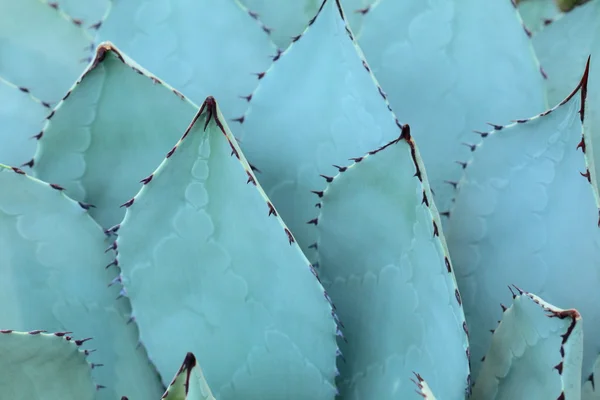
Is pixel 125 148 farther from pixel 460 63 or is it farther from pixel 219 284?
pixel 460 63

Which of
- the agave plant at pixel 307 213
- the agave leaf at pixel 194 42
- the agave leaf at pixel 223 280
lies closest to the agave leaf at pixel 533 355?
the agave plant at pixel 307 213

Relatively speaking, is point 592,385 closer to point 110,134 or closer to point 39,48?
point 110,134

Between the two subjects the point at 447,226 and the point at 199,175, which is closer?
the point at 199,175

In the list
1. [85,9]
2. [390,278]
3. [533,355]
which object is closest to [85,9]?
[85,9]

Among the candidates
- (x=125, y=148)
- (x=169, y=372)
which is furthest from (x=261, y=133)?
(x=169, y=372)

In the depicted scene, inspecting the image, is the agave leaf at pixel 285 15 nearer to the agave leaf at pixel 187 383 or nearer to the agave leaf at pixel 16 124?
the agave leaf at pixel 16 124

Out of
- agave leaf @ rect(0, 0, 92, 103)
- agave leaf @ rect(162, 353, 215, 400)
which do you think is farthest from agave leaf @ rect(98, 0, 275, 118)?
agave leaf @ rect(162, 353, 215, 400)
